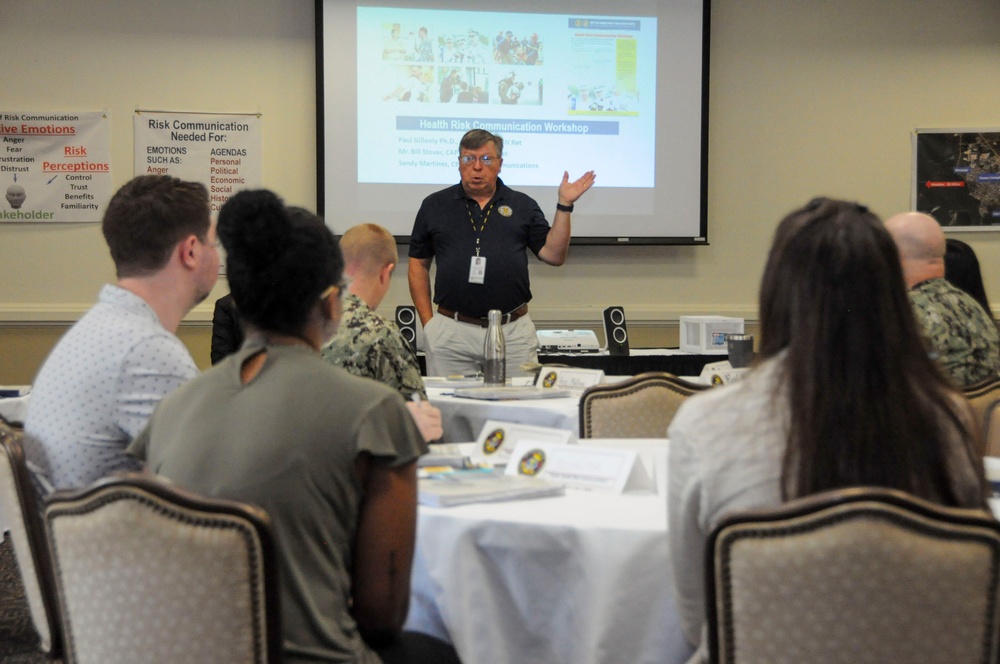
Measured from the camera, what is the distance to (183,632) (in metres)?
1.30

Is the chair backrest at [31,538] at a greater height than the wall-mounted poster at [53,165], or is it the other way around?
the wall-mounted poster at [53,165]

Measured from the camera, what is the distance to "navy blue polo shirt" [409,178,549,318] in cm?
481

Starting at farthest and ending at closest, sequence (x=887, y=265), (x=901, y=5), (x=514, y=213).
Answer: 1. (x=901, y=5)
2. (x=514, y=213)
3. (x=887, y=265)

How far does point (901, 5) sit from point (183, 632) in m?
6.31

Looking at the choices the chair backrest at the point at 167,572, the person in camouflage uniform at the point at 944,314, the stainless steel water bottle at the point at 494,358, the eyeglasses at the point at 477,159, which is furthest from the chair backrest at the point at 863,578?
the eyeglasses at the point at 477,159

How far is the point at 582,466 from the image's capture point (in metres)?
2.00

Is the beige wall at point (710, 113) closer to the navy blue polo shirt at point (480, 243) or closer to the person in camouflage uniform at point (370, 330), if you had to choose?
the navy blue polo shirt at point (480, 243)

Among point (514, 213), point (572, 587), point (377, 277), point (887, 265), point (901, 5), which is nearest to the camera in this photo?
point (887, 265)

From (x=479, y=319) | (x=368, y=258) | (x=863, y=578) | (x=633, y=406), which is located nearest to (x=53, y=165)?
(x=479, y=319)

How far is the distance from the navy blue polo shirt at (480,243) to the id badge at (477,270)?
2 cm

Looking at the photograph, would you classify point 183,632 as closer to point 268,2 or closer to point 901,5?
point 268,2

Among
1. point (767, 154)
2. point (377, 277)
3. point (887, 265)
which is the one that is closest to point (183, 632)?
point (887, 265)

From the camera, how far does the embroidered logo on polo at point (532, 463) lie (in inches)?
80.4

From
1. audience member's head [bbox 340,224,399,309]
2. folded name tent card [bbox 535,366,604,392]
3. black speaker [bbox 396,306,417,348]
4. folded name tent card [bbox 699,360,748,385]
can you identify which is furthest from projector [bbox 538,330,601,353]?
audience member's head [bbox 340,224,399,309]
